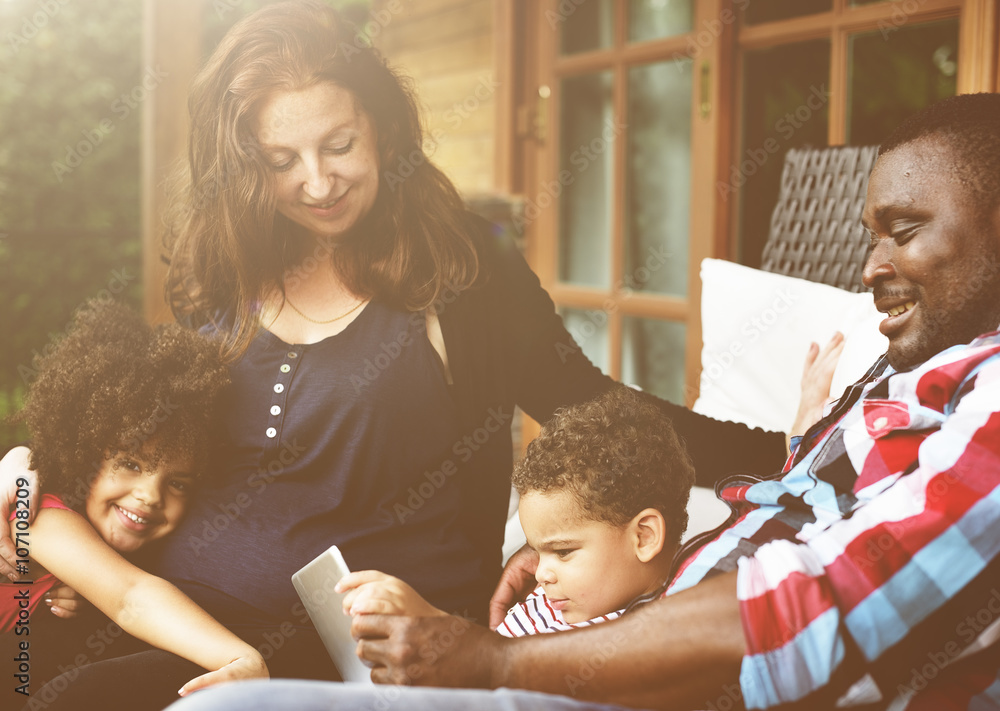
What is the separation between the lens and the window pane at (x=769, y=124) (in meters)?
2.00

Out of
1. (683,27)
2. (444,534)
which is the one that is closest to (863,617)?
(444,534)

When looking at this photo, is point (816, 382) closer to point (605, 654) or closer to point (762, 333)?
point (762, 333)

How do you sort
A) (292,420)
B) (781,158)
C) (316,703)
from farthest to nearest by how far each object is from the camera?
1. (781,158)
2. (292,420)
3. (316,703)

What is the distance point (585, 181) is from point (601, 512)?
7.07 ft

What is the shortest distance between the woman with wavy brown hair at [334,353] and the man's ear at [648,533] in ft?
0.64

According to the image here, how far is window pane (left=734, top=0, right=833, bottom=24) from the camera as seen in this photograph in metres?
1.96

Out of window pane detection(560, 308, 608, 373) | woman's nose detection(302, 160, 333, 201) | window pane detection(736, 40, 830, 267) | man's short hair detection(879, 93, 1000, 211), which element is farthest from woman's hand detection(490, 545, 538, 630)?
window pane detection(560, 308, 608, 373)

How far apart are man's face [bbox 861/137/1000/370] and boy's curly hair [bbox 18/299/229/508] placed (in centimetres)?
72

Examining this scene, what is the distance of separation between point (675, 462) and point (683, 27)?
1.82m

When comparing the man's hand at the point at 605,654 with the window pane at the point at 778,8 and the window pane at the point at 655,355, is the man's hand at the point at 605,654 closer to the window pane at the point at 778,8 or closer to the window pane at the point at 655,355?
the window pane at the point at 778,8

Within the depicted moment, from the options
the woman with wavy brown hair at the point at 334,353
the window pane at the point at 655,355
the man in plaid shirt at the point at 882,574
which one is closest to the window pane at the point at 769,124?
the window pane at the point at 655,355

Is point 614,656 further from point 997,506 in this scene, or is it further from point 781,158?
point 781,158

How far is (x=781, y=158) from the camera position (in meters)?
2.21

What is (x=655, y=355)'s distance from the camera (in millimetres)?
2637
